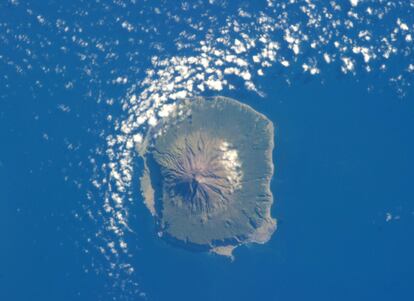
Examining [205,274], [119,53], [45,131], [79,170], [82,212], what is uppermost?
[119,53]

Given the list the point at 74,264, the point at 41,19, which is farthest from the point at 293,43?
the point at 74,264

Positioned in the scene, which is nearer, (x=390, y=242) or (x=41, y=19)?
(x=390, y=242)

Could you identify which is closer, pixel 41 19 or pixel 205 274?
pixel 205 274

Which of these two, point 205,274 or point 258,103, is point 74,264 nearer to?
point 205,274

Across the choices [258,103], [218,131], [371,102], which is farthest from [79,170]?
[371,102]

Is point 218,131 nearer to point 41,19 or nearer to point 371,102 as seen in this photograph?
point 371,102

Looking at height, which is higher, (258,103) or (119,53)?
(119,53)
